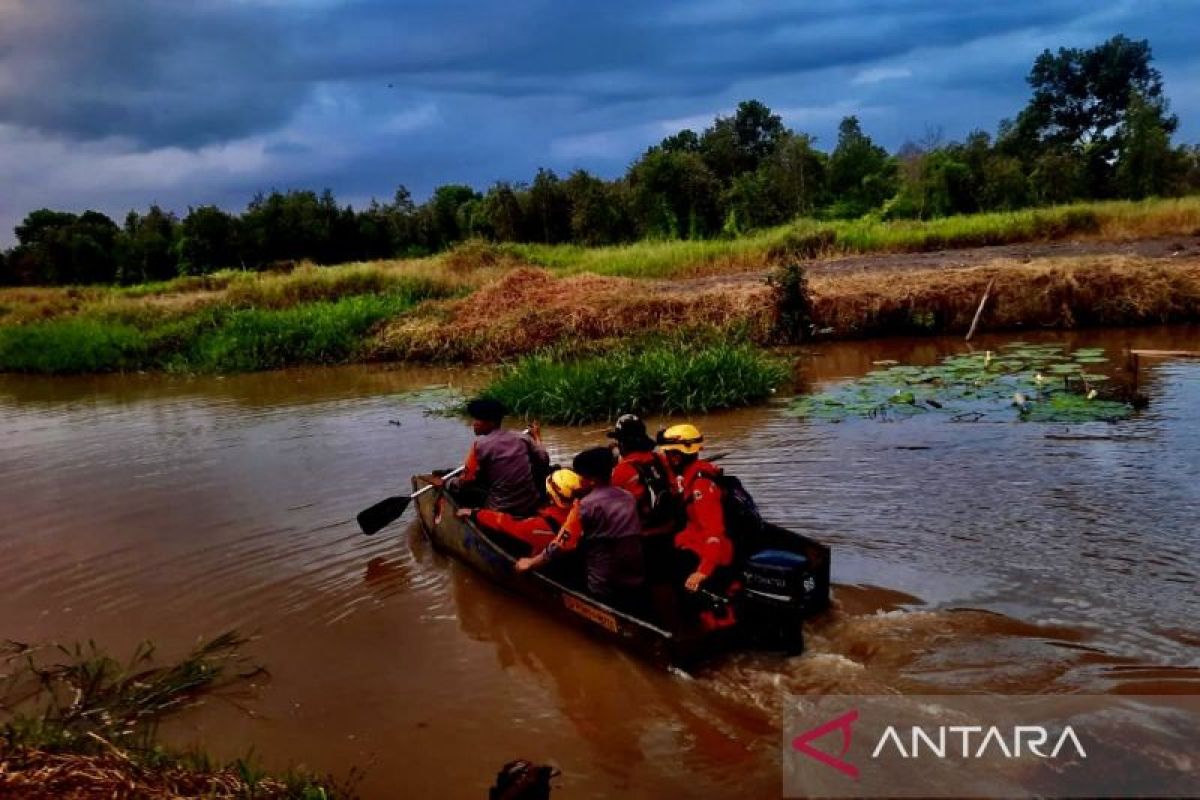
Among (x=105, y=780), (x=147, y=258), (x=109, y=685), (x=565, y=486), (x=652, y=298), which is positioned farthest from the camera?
(x=147, y=258)

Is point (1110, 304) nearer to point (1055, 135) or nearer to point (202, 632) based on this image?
point (202, 632)

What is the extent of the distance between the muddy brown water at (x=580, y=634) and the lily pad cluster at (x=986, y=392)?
0.47 meters

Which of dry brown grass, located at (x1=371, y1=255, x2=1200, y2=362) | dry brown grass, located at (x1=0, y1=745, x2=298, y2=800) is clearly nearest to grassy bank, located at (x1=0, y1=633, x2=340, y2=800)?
dry brown grass, located at (x1=0, y1=745, x2=298, y2=800)

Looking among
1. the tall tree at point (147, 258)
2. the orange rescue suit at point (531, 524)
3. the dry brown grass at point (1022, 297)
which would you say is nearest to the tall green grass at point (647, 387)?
the dry brown grass at point (1022, 297)

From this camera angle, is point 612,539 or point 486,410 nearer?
point 612,539

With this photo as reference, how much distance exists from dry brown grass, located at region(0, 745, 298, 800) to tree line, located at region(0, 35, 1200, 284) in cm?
2643

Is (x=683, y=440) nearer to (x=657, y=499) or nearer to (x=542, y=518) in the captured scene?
(x=657, y=499)

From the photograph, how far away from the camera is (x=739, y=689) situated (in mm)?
5156

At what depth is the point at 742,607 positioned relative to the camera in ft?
17.3

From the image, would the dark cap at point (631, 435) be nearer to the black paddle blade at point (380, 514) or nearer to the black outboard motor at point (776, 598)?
the black outboard motor at point (776, 598)

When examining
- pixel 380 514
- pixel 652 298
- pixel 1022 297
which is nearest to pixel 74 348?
pixel 652 298

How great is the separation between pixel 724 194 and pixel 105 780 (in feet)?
99.8

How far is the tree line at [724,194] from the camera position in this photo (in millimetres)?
30578

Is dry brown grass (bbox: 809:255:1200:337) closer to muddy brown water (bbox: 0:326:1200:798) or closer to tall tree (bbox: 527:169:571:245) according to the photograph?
muddy brown water (bbox: 0:326:1200:798)
